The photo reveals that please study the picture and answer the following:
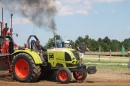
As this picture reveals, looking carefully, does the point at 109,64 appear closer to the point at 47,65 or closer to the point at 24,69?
the point at 47,65

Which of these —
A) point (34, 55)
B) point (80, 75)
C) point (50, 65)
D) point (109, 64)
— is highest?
point (34, 55)

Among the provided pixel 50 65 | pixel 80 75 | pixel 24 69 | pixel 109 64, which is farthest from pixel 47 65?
pixel 109 64

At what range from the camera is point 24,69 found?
11453 millimetres

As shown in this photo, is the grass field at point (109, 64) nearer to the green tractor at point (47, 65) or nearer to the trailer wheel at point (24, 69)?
the green tractor at point (47, 65)

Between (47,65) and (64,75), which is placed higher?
(47,65)

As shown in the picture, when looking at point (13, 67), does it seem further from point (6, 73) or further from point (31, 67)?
point (6, 73)

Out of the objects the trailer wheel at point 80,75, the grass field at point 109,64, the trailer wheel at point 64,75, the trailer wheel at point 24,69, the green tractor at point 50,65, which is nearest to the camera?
the trailer wheel at point 64,75

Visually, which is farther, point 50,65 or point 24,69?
point 24,69

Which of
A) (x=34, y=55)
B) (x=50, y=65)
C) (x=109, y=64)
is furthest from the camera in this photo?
(x=109, y=64)

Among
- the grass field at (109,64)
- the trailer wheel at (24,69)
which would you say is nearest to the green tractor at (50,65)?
the trailer wheel at (24,69)

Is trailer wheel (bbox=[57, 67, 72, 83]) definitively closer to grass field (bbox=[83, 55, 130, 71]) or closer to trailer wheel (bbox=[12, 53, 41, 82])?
trailer wheel (bbox=[12, 53, 41, 82])

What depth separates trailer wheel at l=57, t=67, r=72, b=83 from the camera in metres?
10.4

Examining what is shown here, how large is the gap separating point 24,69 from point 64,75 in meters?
1.78

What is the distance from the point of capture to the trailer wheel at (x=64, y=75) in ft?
34.1
